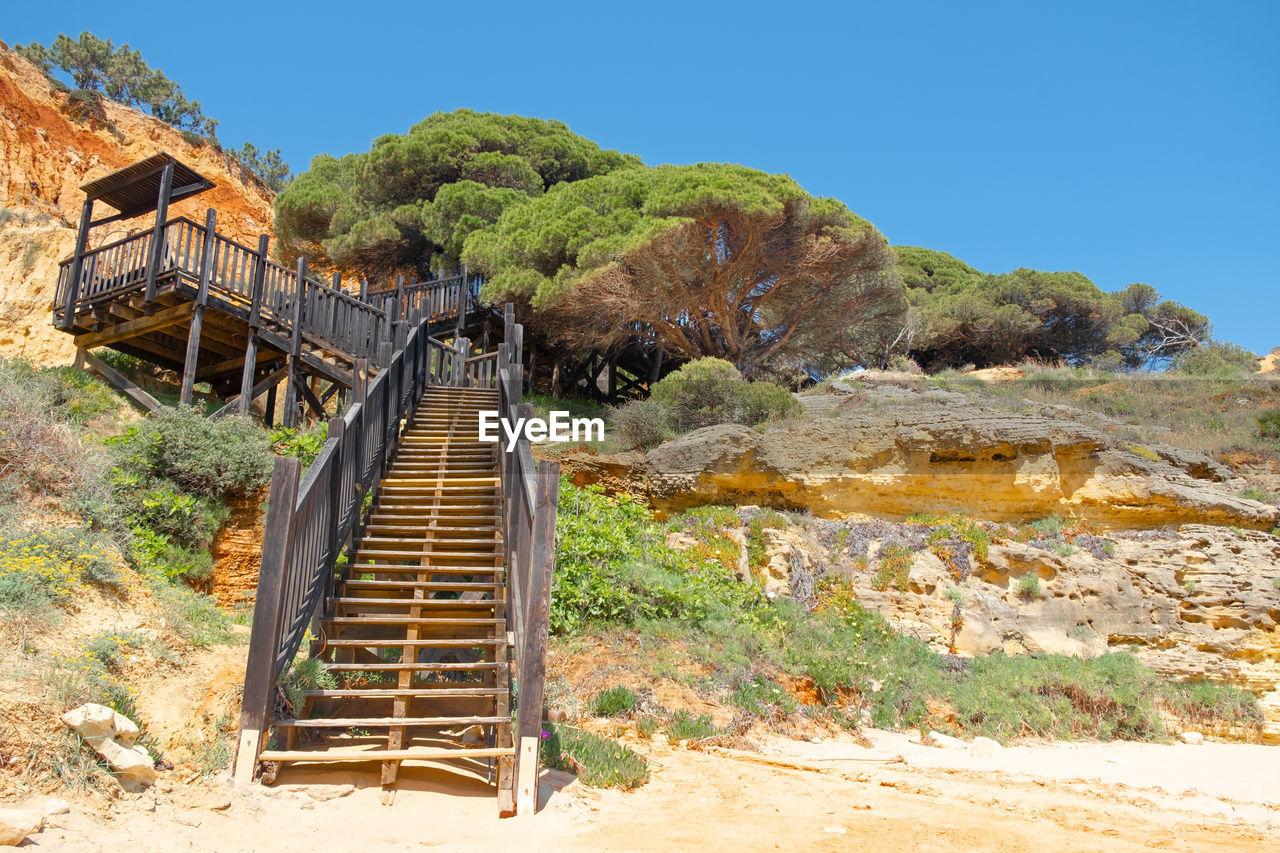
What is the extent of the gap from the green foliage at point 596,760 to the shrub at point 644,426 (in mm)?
8280

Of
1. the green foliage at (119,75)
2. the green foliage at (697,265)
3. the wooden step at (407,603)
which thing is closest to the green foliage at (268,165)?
the green foliage at (119,75)

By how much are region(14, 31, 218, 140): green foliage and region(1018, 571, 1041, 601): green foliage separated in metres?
32.6

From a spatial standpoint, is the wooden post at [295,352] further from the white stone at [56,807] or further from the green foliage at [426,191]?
the white stone at [56,807]

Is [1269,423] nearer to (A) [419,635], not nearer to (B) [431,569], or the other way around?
(B) [431,569]

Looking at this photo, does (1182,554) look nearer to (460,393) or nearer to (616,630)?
(616,630)

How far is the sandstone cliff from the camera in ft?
48.3

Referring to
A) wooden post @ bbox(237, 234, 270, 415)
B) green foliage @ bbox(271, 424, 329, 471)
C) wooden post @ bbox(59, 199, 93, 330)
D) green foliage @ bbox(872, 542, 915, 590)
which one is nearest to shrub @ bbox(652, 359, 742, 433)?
green foliage @ bbox(872, 542, 915, 590)

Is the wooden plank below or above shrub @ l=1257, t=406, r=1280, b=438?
below

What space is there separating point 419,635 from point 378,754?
1.54 metres

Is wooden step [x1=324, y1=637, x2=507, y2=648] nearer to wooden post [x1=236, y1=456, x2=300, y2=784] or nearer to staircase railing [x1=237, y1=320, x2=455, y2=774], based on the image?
staircase railing [x1=237, y1=320, x2=455, y2=774]

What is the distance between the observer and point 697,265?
17609mm

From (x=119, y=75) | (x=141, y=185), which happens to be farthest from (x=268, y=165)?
(x=141, y=185)

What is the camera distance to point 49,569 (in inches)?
227

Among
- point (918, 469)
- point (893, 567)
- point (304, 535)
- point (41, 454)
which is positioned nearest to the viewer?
point (304, 535)
